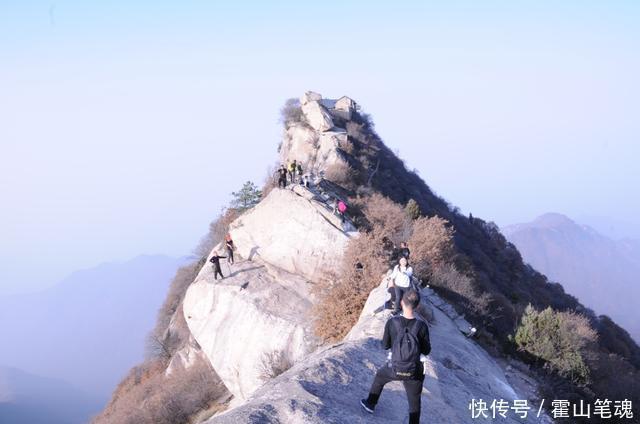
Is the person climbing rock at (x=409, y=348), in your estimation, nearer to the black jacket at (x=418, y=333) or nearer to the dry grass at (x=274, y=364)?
the black jacket at (x=418, y=333)

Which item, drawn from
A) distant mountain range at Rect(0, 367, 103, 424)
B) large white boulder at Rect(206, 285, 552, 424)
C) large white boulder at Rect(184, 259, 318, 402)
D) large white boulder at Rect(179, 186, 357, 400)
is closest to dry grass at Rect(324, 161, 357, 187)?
large white boulder at Rect(179, 186, 357, 400)

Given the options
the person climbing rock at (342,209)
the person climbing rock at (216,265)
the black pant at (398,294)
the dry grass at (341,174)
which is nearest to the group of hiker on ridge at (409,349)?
the black pant at (398,294)

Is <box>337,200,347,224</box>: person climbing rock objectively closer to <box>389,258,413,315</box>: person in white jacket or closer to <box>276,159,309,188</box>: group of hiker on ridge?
<box>276,159,309,188</box>: group of hiker on ridge

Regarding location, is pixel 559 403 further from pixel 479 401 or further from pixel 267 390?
pixel 267 390

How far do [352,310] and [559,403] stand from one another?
622 cm

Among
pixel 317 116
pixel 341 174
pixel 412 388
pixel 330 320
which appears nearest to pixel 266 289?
pixel 330 320

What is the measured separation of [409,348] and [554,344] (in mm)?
13503

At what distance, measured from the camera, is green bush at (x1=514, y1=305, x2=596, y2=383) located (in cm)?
1923

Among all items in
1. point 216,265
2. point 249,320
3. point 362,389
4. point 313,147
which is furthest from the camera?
point 313,147

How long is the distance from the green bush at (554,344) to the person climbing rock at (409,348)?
41.0 ft

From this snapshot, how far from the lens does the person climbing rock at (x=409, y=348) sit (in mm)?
8297

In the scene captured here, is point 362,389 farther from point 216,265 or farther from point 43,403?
point 43,403

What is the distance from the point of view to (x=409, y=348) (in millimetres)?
8297

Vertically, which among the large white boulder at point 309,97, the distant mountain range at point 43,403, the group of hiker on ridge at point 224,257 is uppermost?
the large white boulder at point 309,97
